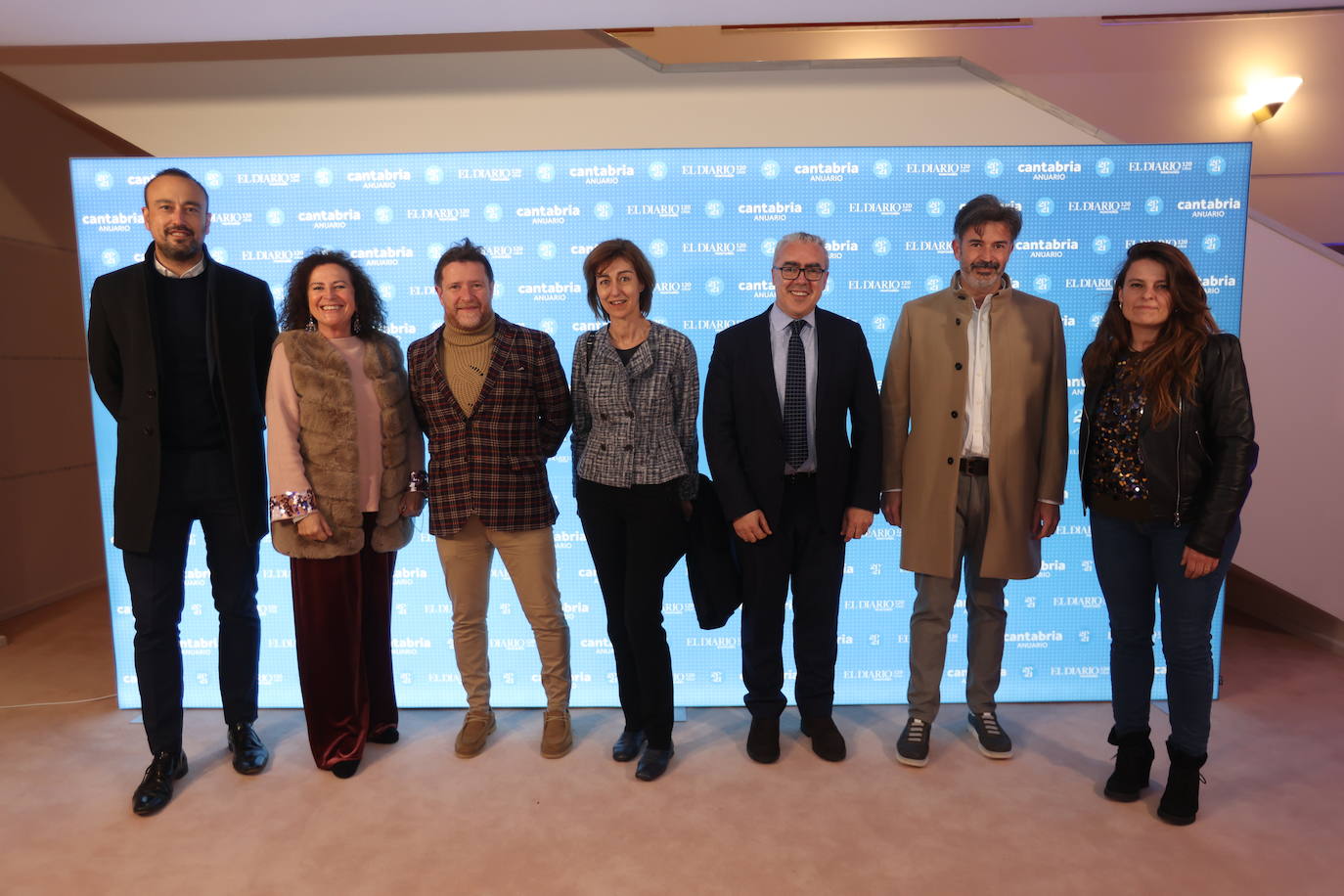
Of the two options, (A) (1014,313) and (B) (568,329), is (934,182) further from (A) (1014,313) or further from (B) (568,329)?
(B) (568,329)

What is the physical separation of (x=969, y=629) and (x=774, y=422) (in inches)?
39.9

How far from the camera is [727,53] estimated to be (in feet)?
16.0

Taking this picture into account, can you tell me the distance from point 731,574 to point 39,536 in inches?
167

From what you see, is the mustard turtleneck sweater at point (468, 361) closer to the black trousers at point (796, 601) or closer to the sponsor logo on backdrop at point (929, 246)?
the black trousers at point (796, 601)

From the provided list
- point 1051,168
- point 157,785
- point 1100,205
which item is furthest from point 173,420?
point 1100,205

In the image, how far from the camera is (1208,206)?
→ 291 cm

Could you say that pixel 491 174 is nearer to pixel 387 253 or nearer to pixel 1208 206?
pixel 387 253

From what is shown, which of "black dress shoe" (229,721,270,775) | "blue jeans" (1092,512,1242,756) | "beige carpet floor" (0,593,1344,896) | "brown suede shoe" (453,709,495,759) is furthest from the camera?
"brown suede shoe" (453,709,495,759)

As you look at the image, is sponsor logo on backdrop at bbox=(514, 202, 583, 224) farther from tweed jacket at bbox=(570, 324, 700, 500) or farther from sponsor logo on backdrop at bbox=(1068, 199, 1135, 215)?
sponsor logo on backdrop at bbox=(1068, 199, 1135, 215)

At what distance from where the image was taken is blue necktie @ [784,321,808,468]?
245 centimetres

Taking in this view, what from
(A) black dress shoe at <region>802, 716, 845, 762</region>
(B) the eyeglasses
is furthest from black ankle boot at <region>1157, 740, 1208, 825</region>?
(B) the eyeglasses

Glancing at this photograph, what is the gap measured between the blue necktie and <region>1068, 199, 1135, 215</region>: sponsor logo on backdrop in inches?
52.5

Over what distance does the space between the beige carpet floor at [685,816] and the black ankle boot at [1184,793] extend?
0.11 feet

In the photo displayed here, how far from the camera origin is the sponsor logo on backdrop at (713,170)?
2.91 metres
